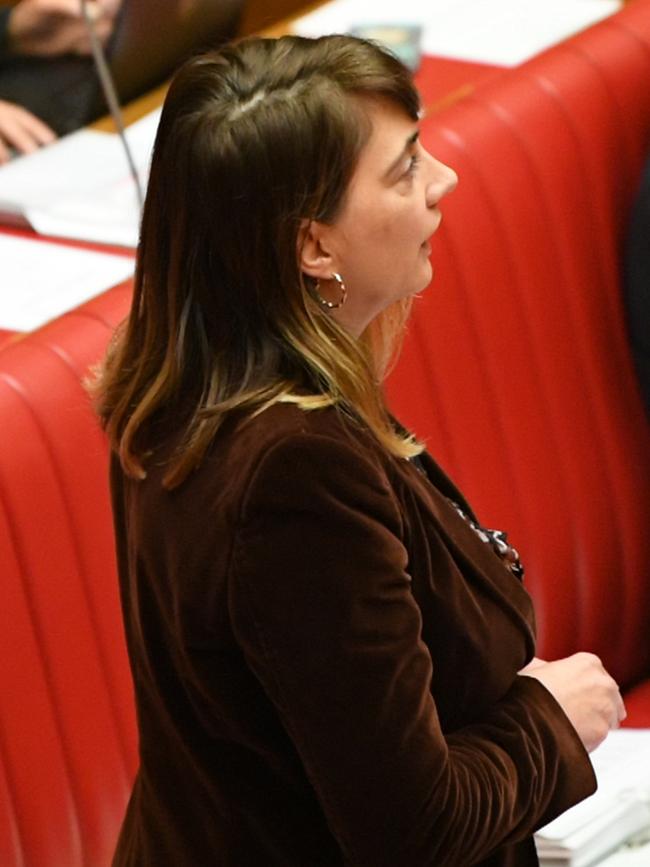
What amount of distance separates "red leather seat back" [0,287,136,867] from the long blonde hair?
0.59 meters

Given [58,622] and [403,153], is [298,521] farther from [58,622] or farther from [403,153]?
[58,622]

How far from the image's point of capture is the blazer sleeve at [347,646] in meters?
1.10

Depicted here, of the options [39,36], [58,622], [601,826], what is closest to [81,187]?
[39,36]

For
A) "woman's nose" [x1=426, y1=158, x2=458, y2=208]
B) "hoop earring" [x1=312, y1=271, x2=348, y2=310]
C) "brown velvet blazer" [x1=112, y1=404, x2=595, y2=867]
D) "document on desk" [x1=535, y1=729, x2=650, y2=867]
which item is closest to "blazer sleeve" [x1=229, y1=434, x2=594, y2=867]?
"brown velvet blazer" [x1=112, y1=404, x2=595, y2=867]

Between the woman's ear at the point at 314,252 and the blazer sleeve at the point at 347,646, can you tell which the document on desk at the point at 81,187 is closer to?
the woman's ear at the point at 314,252

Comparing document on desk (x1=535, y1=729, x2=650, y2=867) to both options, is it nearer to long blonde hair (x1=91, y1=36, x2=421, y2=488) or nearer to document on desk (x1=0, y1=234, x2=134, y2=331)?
long blonde hair (x1=91, y1=36, x2=421, y2=488)

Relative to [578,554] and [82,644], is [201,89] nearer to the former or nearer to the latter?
[82,644]

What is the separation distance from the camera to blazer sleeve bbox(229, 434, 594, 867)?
43.2 inches

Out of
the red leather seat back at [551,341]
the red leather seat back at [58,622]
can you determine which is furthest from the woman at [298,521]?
the red leather seat back at [551,341]

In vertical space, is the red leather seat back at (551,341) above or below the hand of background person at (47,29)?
below

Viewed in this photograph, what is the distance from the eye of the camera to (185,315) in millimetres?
1187

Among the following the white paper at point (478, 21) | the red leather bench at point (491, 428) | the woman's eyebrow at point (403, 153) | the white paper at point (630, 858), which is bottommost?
the white paper at point (630, 858)

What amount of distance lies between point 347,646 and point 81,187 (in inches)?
55.7

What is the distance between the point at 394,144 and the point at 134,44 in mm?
1502
